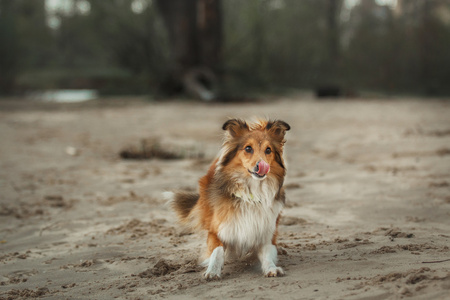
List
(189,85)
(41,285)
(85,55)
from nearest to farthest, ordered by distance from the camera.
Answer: (41,285)
(189,85)
(85,55)

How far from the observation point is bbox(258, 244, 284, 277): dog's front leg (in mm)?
3812

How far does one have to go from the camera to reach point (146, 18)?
24.5 meters

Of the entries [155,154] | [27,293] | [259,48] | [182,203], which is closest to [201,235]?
[182,203]

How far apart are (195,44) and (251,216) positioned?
56.3ft

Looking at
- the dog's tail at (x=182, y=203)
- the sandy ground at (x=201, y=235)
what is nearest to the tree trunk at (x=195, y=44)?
the sandy ground at (x=201, y=235)

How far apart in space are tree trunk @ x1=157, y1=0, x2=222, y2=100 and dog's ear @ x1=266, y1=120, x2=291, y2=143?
15755mm

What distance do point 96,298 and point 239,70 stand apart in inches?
698

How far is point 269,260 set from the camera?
12.9 feet

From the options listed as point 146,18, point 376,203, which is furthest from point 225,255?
point 146,18

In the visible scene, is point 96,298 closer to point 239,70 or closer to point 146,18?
point 239,70

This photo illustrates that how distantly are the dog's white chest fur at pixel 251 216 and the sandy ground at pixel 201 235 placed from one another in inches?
11.1

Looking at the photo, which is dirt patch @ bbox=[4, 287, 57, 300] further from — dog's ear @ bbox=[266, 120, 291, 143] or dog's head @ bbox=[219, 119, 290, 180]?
dog's ear @ bbox=[266, 120, 291, 143]

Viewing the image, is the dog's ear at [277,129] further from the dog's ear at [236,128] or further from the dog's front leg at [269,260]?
the dog's front leg at [269,260]

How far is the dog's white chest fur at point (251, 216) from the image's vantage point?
3.96 metres
